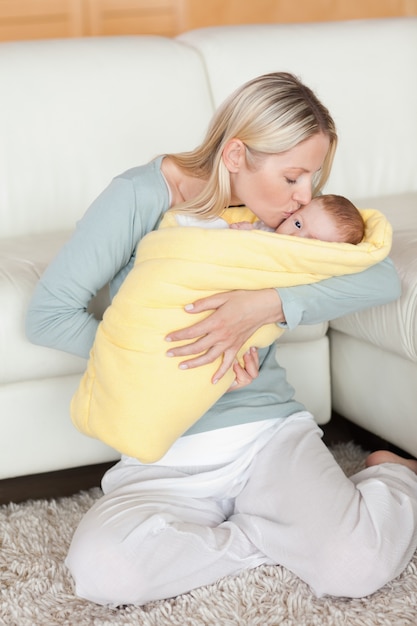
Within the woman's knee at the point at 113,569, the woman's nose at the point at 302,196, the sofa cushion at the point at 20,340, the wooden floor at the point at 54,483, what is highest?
the woman's nose at the point at 302,196

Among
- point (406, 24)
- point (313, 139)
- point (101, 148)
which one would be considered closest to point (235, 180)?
point (313, 139)

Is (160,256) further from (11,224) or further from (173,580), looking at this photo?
(11,224)

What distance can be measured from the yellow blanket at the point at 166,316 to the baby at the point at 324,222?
25 millimetres

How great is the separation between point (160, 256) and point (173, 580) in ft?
1.61

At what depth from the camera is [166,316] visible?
55.6 inches

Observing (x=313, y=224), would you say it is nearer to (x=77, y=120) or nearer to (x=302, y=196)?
(x=302, y=196)

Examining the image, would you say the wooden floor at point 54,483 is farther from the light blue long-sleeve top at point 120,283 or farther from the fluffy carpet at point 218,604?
the light blue long-sleeve top at point 120,283

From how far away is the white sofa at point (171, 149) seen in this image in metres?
1.74

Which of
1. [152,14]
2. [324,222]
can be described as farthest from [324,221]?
[152,14]

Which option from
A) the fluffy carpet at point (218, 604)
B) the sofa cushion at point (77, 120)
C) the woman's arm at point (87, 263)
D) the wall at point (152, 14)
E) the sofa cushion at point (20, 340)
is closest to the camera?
the fluffy carpet at point (218, 604)

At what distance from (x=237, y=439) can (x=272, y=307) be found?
0.23 m


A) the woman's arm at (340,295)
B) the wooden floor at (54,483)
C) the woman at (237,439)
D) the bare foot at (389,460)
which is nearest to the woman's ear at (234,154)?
the woman at (237,439)

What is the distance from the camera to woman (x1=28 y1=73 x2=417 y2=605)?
4.67 feet

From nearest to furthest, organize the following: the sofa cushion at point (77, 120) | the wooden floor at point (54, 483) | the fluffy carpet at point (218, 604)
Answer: the fluffy carpet at point (218, 604) → the wooden floor at point (54, 483) → the sofa cushion at point (77, 120)
